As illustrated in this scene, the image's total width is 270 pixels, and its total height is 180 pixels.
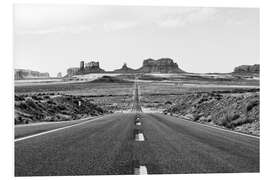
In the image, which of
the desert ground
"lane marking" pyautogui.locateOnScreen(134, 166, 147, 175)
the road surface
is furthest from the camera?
the desert ground

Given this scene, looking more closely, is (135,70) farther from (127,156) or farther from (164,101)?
(127,156)

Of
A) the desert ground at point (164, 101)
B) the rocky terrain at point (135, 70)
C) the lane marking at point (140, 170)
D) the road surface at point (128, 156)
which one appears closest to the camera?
the lane marking at point (140, 170)

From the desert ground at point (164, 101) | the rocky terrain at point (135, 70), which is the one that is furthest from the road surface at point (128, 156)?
the rocky terrain at point (135, 70)

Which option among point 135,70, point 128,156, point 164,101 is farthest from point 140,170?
point 135,70

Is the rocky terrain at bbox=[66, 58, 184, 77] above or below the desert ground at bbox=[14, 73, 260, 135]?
above

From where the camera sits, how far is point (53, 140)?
9109 mm

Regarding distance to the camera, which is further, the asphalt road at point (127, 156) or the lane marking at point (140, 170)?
the asphalt road at point (127, 156)

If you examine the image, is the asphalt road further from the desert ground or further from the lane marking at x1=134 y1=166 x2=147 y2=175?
the desert ground

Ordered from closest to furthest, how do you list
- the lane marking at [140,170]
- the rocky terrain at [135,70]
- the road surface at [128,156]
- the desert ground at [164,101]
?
the lane marking at [140,170], the road surface at [128,156], the desert ground at [164,101], the rocky terrain at [135,70]

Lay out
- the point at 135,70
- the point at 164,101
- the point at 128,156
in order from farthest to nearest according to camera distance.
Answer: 1. the point at 135,70
2. the point at 164,101
3. the point at 128,156

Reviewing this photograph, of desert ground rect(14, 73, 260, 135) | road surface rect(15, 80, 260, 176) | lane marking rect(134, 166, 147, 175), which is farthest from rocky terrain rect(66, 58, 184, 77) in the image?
lane marking rect(134, 166, 147, 175)

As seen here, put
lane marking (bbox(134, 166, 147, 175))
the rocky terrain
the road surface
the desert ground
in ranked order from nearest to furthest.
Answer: lane marking (bbox(134, 166, 147, 175)), the road surface, the desert ground, the rocky terrain

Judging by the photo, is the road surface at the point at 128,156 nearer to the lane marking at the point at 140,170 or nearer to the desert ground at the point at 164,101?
the lane marking at the point at 140,170

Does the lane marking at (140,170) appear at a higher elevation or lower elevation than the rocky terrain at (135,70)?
lower
